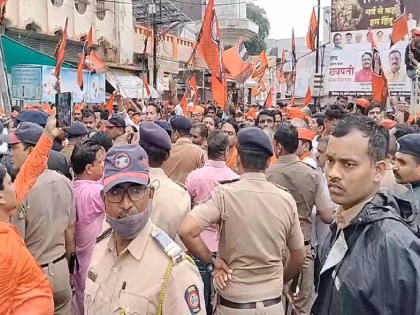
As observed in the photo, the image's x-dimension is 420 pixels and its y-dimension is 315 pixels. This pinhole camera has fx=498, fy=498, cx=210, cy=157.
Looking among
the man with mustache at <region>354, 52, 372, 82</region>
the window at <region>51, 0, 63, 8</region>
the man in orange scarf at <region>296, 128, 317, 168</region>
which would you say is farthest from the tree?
the man in orange scarf at <region>296, 128, 317, 168</region>

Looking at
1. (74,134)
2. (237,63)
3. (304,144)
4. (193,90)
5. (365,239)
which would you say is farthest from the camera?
(193,90)

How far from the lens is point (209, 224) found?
A: 10.7ft

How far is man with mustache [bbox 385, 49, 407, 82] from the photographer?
24.8 metres

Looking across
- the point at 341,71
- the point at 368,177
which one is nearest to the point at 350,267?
the point at 368,177

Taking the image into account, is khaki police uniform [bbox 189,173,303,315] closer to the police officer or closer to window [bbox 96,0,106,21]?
the police officer

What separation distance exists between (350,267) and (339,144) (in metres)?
0.55

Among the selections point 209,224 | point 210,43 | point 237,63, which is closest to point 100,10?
point 237,63

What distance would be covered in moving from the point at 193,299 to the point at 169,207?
1.56 metres

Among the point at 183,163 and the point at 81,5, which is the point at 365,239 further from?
the point at 81,5

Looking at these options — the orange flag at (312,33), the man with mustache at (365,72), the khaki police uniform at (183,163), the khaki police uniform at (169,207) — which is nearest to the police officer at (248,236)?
the khaki police uniform at (169,207)

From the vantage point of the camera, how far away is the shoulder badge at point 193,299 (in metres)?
1.98

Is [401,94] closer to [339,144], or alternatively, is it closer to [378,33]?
[378,33]

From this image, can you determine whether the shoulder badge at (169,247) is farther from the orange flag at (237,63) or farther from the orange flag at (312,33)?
the orange flag at (312,33)

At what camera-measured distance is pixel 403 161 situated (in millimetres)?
3902
